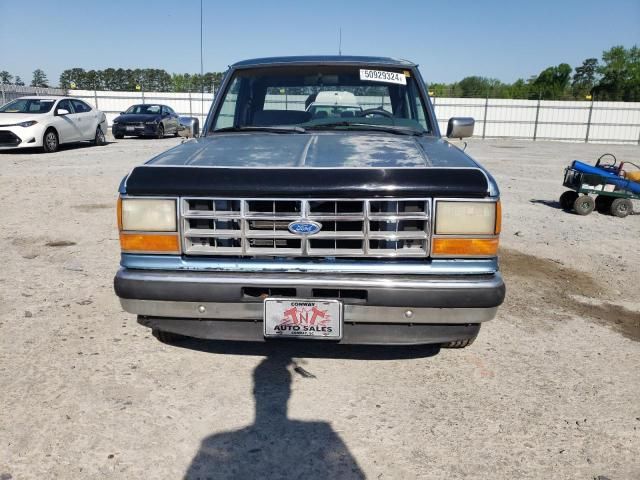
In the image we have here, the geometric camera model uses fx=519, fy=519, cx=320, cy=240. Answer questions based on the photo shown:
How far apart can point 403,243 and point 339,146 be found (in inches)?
32.3

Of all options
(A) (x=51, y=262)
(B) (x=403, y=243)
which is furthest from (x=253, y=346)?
(A) (x=51, y=262)

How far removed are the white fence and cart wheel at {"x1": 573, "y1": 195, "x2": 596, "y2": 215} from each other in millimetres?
20702

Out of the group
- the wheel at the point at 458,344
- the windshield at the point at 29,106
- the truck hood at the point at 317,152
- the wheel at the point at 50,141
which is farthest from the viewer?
the windshield at the point at 29,106

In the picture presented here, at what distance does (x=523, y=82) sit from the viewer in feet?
225

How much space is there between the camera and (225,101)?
13.6ft

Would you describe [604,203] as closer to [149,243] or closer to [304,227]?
[304,227]

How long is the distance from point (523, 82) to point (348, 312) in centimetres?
7419

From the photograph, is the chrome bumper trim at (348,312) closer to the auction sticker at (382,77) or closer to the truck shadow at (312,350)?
the truck shadow at (312,350)

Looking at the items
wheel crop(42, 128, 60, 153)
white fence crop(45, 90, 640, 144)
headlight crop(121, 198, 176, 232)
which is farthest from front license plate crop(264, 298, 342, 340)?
white fence crop(45, 90, 640, 144)

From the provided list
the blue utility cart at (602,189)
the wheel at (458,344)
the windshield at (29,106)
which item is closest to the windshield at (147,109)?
the windshield at (29,106)

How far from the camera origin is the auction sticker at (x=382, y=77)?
4.11 m

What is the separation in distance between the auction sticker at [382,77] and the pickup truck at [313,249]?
1570mm

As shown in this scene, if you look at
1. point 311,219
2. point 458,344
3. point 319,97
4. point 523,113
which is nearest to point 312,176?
point 311,219

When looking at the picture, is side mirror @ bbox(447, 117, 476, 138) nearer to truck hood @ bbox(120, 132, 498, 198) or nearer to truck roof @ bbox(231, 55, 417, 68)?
truck roof @ bbox(231, 55, 417, 68)
